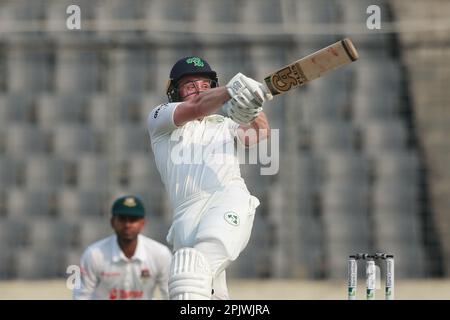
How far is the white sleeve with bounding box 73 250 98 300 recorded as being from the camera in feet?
26.6

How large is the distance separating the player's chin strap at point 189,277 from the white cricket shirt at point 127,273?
2.86 metres

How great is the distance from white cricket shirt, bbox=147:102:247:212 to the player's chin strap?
1.59ft

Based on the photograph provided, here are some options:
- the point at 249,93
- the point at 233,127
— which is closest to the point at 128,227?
the point at 233,127

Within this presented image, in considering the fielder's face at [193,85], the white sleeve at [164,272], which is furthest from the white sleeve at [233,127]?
the white sleeve at [164,272]

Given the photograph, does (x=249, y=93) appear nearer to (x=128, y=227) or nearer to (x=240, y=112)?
(x=240, y=112)

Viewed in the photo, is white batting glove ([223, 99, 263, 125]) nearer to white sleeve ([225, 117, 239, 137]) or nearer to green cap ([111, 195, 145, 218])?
Result: white sleeve ([225, 117, 239, 137])

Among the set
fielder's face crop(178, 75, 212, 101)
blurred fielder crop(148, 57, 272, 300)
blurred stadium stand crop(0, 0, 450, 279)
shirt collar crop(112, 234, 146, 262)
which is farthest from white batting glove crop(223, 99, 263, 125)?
blurred stadium stand crop(0, 0, 450, 279)

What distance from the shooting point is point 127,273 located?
8.34 metres

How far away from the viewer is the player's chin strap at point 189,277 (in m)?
5.34

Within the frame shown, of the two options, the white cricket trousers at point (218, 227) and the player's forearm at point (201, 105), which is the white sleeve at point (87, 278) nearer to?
the white cricket trousers at point (218, 227)

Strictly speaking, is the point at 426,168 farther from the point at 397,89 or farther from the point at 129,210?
the point at 129,210

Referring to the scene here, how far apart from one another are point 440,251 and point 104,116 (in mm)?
3452

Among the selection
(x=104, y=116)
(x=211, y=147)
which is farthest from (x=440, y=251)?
(x=211, y=147)

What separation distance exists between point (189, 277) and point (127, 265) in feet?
10.1
